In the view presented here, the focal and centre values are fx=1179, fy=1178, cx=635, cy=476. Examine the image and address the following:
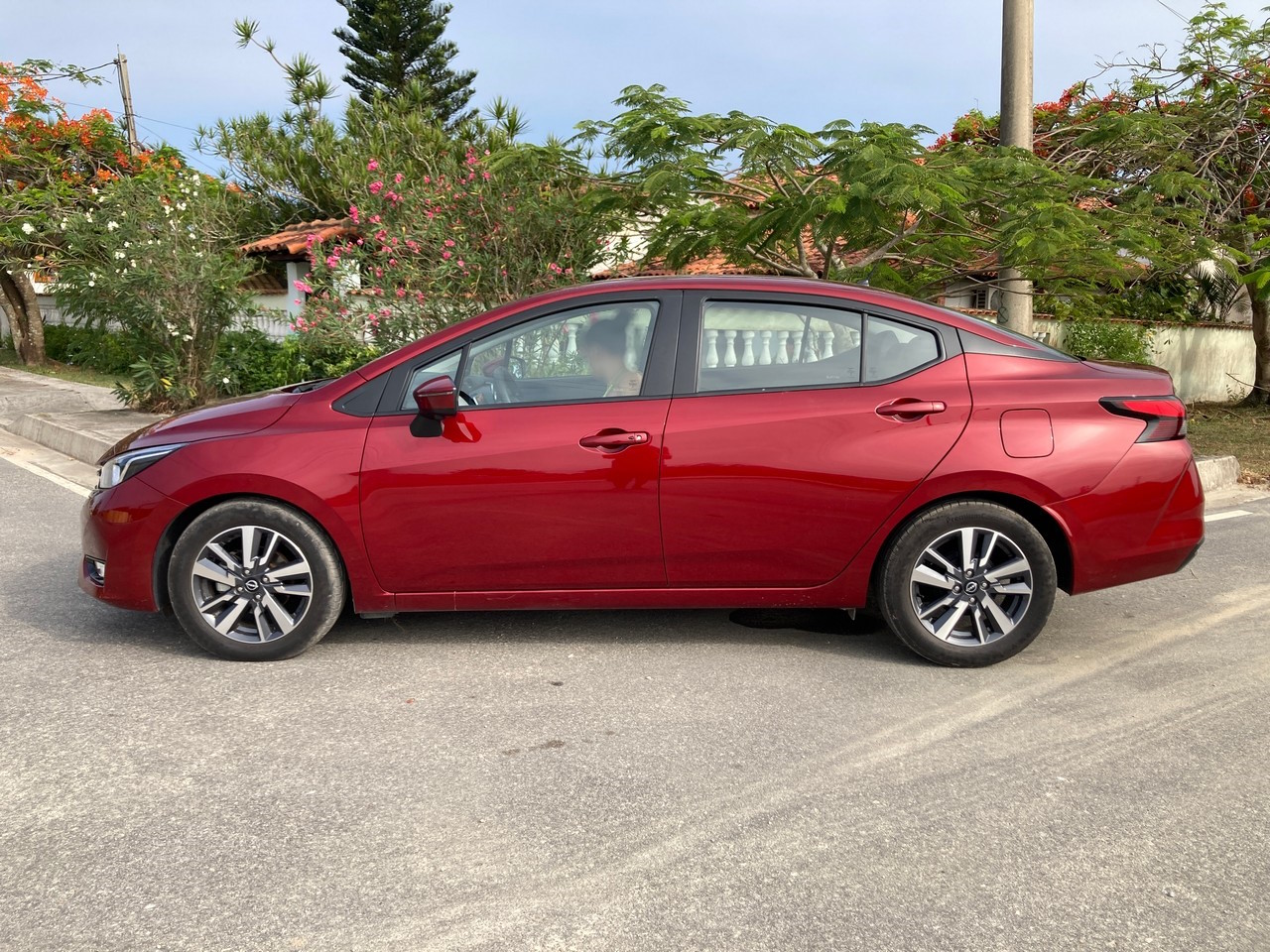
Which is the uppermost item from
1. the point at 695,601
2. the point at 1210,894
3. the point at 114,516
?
the point at 114,516

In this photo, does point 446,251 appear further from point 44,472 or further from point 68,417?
point 68,417

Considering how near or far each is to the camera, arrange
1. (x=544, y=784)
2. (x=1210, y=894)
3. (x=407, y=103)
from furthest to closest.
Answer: (x=407, y=103) → (x=544, y=784) → (x=1210, y=894)

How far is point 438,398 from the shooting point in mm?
4715

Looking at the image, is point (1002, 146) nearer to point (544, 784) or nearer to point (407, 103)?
point (544, 784)

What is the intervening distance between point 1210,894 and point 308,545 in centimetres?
340

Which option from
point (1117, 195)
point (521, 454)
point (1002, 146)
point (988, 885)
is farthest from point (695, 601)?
point (1117, 195)

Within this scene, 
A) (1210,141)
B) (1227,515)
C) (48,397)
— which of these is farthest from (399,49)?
(1227,515)

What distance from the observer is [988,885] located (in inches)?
120

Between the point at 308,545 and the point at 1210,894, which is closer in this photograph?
the point at 1210,894

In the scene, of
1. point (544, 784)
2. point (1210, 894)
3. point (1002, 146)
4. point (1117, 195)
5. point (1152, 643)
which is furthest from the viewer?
point (1117, 195)

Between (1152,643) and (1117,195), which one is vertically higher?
(1117,195)

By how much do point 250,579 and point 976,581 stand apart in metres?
2.96

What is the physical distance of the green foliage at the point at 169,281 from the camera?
40.0 feet

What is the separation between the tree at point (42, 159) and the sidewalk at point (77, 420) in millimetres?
5083
